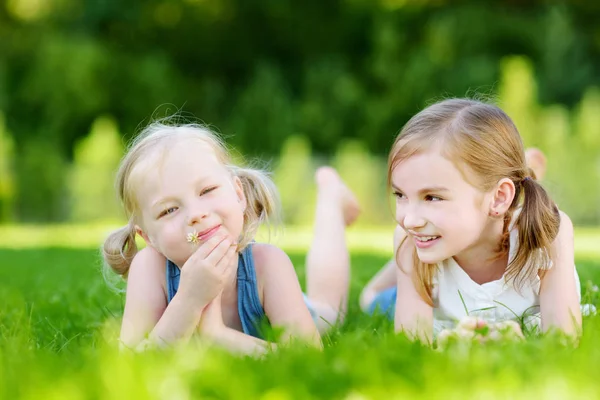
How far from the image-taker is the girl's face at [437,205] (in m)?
2.69

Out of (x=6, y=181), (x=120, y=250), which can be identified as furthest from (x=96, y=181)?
(x=120, y=250)

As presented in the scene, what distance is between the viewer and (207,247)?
8.36 feet

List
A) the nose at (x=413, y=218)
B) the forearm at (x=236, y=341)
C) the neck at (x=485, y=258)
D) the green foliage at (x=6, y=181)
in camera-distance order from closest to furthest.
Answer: the forearm at (x=236, y=341) → the nose at (x=413, y=218) → the neck at (x=485, y=258) → the green foliage at (x=6, y=181)

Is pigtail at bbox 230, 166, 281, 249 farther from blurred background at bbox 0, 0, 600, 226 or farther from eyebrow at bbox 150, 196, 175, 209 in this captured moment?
blurred background at bbox 0, 0, 600, 226

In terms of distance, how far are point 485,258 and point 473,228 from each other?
300 mm

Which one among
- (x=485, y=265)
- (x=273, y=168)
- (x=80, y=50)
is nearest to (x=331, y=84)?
(x=273, y=168)

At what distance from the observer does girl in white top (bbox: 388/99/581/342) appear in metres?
2.71

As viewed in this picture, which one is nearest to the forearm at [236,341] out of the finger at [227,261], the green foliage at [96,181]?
the finger at [227,261]

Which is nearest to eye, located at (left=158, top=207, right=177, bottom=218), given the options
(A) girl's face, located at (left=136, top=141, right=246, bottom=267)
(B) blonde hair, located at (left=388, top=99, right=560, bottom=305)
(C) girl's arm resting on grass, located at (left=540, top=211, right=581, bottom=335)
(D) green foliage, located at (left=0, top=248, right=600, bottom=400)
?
(A) girl's face, located at (left=136, top=141, right=246, bottom=267)

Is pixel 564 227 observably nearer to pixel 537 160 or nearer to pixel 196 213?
pixel 537 160

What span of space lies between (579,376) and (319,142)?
18847mm

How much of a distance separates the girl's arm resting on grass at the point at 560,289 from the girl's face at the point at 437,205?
0.29 metres

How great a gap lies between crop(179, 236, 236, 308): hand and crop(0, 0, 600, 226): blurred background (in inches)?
543

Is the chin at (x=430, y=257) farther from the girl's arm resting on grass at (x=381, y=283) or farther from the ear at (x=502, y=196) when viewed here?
the girl's arm resting on grass at (x=381, y=283)
